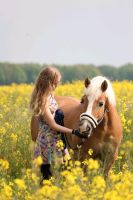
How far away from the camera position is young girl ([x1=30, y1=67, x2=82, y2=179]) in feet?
23.7

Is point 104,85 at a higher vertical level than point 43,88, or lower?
higher

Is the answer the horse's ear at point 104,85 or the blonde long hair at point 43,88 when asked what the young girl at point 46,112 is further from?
the horse's ear at point 104,85

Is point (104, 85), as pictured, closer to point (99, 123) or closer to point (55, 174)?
point (99, 123)

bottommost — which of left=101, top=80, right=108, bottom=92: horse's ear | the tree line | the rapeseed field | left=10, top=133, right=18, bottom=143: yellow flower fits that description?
the rapeseed field

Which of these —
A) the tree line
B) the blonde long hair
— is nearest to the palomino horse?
the blonde long hair

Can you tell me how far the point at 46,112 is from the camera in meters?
7.23

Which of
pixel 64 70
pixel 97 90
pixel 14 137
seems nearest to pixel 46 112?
pixel 97 90

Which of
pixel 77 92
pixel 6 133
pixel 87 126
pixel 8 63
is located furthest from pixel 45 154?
pixel 8 63

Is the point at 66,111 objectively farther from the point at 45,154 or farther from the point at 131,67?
the point at 131,67

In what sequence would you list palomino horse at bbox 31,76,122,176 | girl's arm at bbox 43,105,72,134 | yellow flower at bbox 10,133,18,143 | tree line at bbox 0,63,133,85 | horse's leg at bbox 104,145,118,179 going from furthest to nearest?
tree line at bbox 0,63,133,85, yellow flower at bbox 10,133,18,143, horse's leg at bbox 104,145,118,179, palomino horse at bbox 31,76,122,176, girl's arm at bbox 43,105,72,134

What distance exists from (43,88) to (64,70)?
152 ft

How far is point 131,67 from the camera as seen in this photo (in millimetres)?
51281

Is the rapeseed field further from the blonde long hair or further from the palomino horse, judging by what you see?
the blonde long hair

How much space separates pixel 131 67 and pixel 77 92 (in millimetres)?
30927
